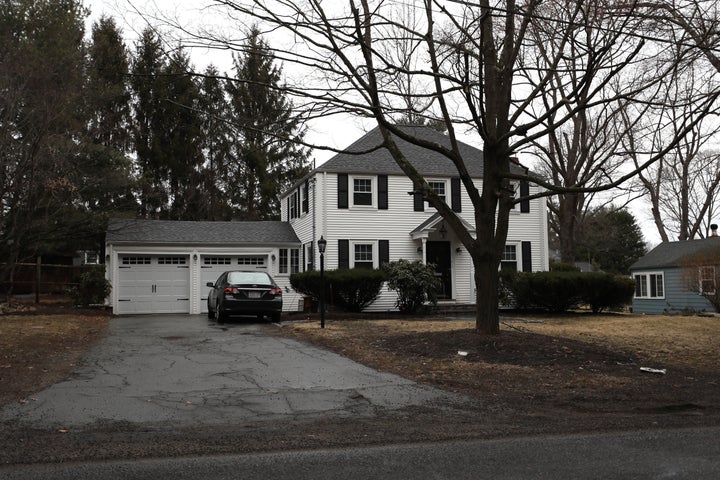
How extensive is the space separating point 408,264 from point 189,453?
16345mm

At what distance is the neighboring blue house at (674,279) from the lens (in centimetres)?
2797

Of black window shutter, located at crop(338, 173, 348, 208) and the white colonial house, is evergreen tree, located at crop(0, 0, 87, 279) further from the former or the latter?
black window shutter, located at crop(338, 173, 348, 208)

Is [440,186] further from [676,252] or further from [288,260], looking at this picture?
[676,252]

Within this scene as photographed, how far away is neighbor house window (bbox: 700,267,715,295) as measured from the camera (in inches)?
1064

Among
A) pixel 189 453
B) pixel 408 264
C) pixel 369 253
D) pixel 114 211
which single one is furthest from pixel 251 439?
pixel 114 211

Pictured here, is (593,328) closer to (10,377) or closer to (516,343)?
(516,343)

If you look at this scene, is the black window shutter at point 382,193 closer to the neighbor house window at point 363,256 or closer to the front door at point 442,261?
the neighbor house window at point 363,256

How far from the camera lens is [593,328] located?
16.4 meters

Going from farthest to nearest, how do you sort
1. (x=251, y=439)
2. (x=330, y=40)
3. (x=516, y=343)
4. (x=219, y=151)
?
(x=219, y=151)
(x=516, y=343)
(x=330, y=40)
(x=251, y=439)

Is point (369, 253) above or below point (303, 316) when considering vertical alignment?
above

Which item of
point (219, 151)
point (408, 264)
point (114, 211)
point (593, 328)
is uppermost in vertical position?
point (219, 151)

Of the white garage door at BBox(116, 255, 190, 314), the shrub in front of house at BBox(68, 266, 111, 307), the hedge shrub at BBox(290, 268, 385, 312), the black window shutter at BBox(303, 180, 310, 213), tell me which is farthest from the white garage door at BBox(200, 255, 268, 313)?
the hedge shrub at BBox(290, 268, 385, 312)

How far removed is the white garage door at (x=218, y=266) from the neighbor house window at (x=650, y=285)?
1929 cm

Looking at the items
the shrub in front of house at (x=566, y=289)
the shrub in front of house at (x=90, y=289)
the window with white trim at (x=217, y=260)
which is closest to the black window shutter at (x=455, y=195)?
the shrub in front of house at (x=566, y=289)
